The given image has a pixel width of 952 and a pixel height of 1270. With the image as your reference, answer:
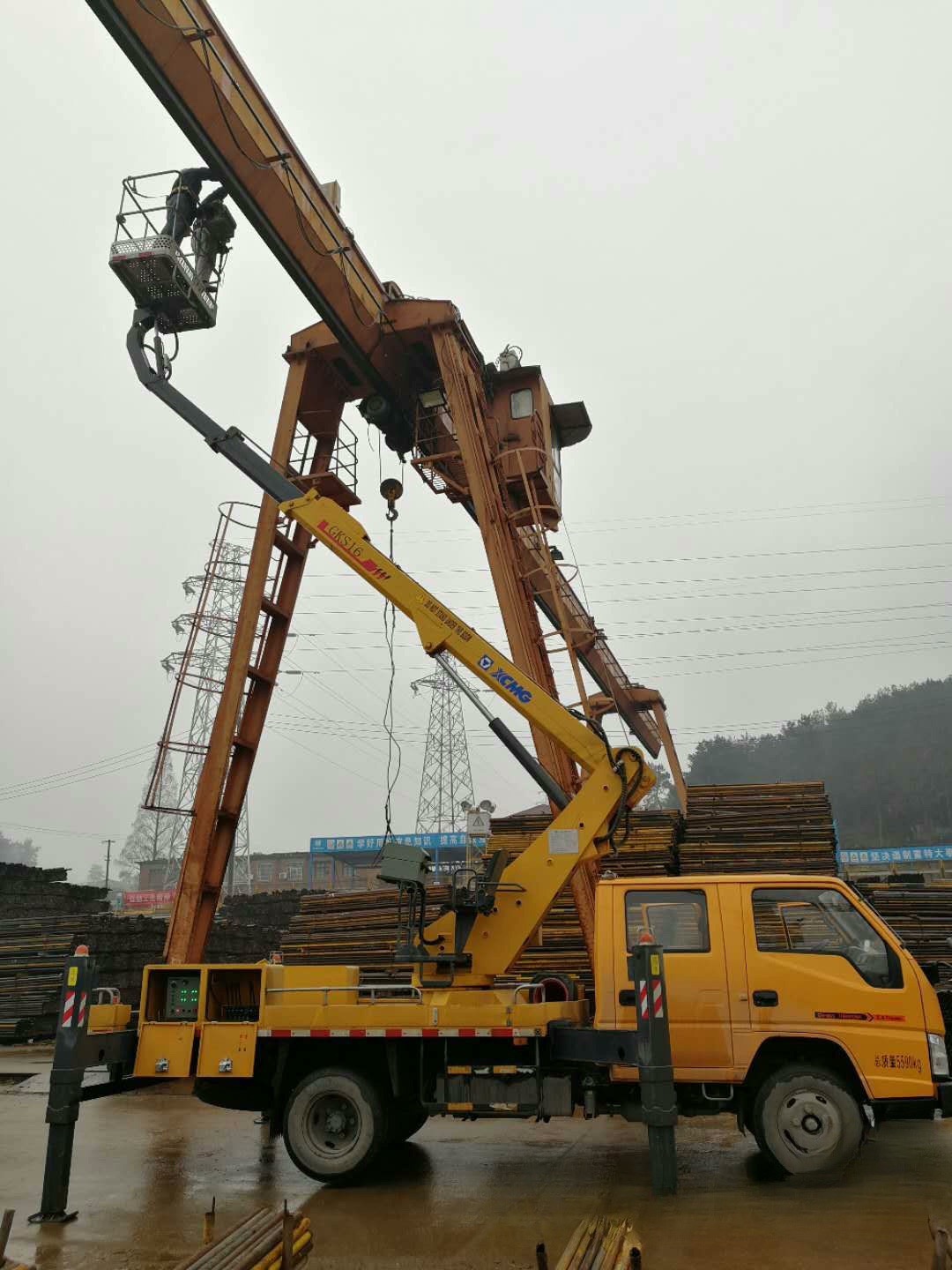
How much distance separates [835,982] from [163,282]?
9241 mm

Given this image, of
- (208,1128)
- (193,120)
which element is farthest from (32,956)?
(193,120)

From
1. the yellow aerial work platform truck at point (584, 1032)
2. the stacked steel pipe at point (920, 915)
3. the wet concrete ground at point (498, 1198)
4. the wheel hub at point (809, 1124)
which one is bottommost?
the wet concrete ground at point (498, 1198)

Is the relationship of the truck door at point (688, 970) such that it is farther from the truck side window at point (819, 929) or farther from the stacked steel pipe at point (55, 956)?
the stacked steel pipe at point (55, 956)

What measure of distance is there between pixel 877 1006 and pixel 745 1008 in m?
0.90

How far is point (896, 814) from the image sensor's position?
92.2 metres

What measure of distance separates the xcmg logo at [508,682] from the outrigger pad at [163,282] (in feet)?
16.5

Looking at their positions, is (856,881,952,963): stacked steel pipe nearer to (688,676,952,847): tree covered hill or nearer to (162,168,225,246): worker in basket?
(162,168,225,246): worker in basket

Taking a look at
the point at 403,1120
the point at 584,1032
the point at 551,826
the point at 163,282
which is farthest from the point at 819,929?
the point at 163,282

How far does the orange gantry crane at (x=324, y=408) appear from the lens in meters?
9.65

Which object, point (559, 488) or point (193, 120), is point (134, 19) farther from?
point (559, 488)

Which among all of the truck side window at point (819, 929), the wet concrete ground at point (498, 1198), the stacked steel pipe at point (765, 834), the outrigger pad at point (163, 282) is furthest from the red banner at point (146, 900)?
the truck side window at point (819, 929)

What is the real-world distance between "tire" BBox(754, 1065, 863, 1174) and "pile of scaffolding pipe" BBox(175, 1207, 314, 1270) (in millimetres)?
3576

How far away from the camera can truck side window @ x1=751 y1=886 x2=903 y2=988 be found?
22.0 ft

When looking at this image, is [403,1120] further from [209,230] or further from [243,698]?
[209,230]
